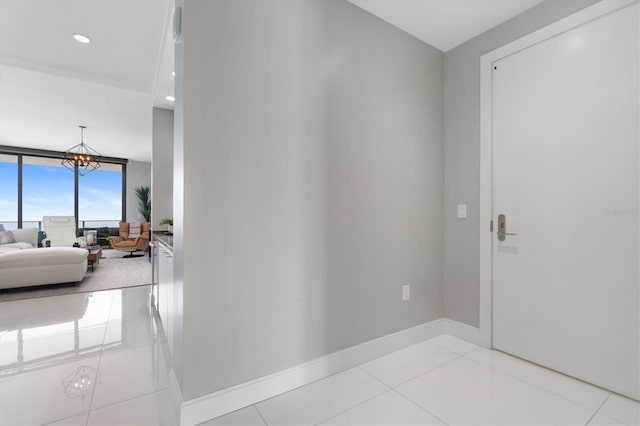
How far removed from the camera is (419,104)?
2479 millimetres

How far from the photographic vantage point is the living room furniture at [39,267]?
392cm

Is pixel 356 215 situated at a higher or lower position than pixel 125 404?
higher

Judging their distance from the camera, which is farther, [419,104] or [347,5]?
[419,104]

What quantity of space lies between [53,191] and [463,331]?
11.0m

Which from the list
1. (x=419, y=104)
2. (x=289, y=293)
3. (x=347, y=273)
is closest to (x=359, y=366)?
(x=347, y=273)

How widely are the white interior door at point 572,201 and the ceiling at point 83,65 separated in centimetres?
288

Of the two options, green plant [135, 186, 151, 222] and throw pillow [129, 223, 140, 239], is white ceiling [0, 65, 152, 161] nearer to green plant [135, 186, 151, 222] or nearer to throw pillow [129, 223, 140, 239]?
green plant [135, 186, 151, 222]

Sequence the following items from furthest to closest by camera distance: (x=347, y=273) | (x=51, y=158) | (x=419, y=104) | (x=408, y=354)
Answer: (x=51, y=158) → (x=419, y=104) → (x=408, y=354) → (x=347, y=273)

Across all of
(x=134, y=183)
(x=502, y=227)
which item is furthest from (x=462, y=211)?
(x=134, y=183)

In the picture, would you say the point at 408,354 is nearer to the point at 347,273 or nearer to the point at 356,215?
the point at 347,273

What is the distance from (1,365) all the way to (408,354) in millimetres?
3007

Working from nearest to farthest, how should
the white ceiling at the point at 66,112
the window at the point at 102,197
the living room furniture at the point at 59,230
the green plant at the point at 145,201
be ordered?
the white ceiling at the point at 66,112 → the living room furniture at the point at 59,230 → the window at the point at 102,197 → the green plant at the point at 145,201

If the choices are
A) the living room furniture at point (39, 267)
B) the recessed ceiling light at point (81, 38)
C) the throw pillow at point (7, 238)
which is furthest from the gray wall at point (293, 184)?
the throw pillow at point (7, 238)

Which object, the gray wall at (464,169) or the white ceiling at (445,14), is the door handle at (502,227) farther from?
the white ceiling at (445,14)
